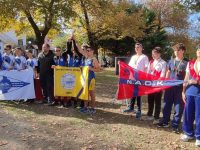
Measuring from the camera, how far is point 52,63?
11.9 meters

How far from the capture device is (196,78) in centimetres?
781

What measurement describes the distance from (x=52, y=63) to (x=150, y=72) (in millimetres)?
3469

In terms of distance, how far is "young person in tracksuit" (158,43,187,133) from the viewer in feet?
28.4

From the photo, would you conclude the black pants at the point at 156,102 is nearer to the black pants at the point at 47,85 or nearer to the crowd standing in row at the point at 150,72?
the crowd standing in row at the point at 150,72

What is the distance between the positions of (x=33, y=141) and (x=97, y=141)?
133 cm

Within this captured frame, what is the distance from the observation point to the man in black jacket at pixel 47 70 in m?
11.9

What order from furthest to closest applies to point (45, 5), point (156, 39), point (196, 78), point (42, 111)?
point (156, 39) < point (45, 5) < point (42, 111) < point (196, 78)

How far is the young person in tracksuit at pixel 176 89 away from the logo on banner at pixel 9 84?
16.8ft

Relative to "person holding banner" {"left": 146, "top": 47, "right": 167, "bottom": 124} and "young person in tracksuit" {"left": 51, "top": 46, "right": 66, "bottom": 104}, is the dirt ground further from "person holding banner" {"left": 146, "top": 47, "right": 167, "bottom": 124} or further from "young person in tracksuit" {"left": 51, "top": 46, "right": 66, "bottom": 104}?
"young person in tracksuit" {"left": 51, "top": 46, "right": 66, "bottom": 104}

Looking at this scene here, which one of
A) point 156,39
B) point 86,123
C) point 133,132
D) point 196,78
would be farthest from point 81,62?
point 156,39

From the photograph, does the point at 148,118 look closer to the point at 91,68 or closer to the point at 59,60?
the point at 91,68

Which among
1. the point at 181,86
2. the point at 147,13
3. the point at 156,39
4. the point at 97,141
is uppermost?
the point at 147,13

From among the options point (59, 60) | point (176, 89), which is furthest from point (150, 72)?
point (59, 60)

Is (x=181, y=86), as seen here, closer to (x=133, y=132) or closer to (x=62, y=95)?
(x=133, y=132)
